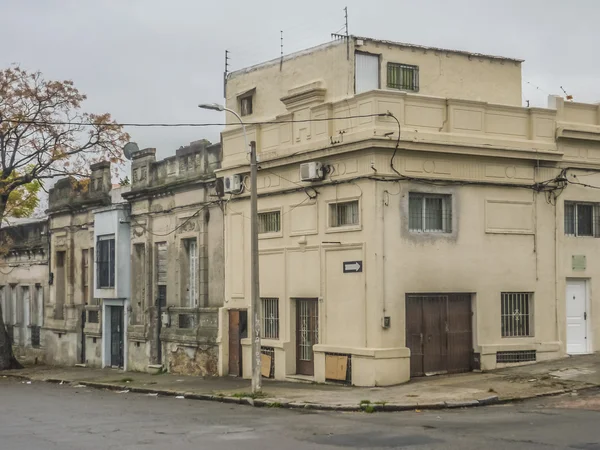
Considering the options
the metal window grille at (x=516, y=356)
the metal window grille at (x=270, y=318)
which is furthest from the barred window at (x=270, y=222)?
the metal window grille at (x=516, y=356)

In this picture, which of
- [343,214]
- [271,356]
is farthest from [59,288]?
[343,214]

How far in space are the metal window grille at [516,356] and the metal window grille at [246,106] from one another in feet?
32.5

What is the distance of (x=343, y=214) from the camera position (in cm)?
2303

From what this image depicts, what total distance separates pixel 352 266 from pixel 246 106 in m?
7.37

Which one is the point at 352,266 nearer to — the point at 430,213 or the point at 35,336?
the point at 430,213

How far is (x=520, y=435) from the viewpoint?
1354 centimetres

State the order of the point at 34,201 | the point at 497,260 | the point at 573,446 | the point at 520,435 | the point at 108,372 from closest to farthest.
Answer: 1. the point at 573,446
2. the point at 520,435
3. the point at 497,260
4. the point at 108,372
5. the point at 34,201

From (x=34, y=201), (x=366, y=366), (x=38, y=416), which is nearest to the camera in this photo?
(x=38, y=416)

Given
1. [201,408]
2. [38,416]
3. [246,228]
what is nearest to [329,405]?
[201,408]

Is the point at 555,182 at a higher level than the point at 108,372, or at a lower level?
higher

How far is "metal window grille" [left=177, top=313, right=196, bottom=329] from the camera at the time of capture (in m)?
28.8

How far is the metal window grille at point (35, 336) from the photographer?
40531mm

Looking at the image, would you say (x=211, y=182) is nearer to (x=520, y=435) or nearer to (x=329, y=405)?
(x=329, y=405)

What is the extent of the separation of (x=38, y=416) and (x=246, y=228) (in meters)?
9.47
